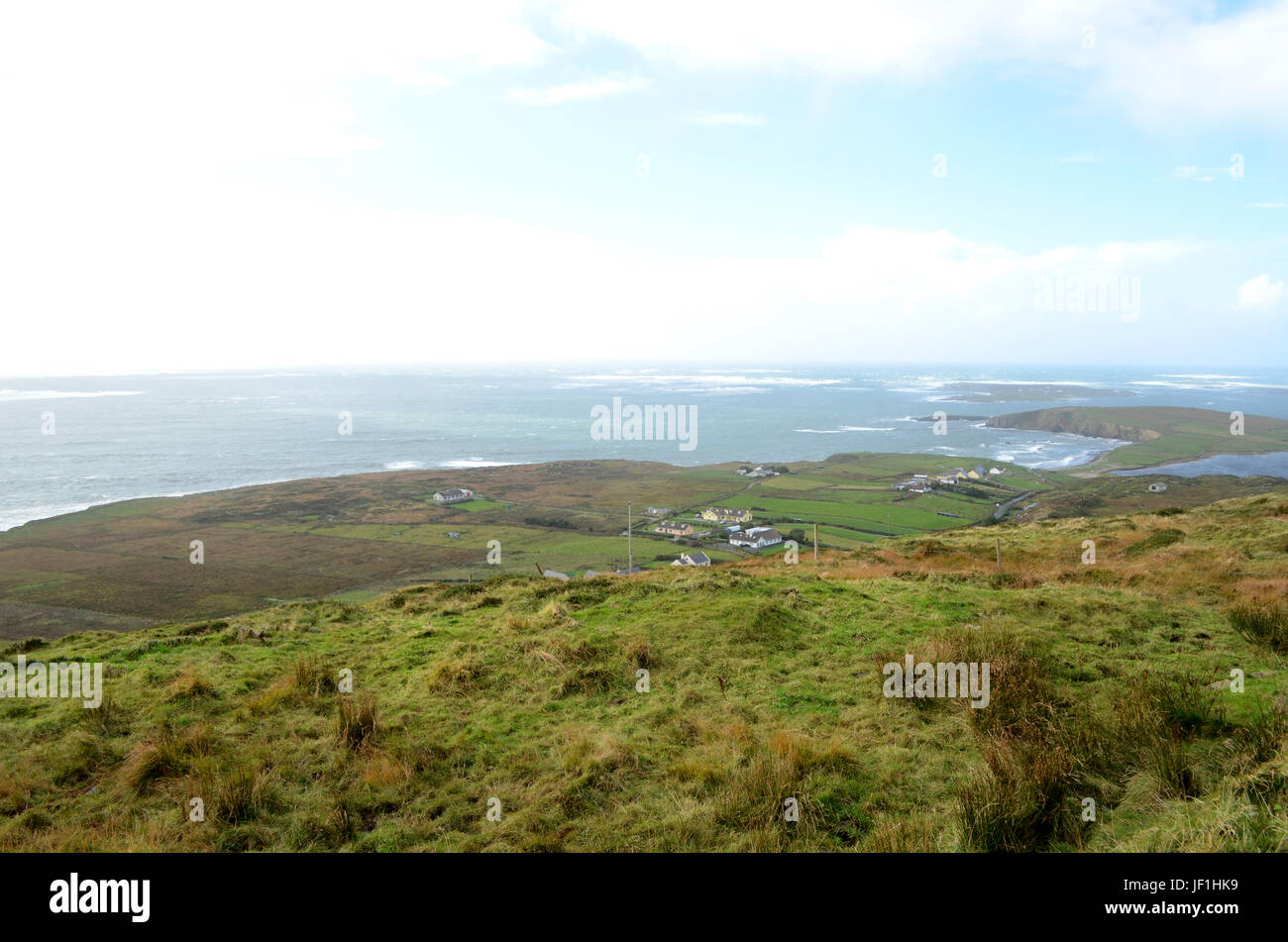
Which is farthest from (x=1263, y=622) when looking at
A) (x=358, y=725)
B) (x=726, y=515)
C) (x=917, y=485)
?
(x=917, y=485)

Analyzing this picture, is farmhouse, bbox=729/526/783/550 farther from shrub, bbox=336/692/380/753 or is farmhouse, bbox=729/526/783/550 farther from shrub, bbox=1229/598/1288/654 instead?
shrub, bbox=336/692/380/753

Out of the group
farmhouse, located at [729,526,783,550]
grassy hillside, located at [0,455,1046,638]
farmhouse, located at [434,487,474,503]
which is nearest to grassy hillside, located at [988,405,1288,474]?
grassy hillside, located at [0,455,1046,638]

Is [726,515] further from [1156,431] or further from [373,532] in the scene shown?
[1156,431]

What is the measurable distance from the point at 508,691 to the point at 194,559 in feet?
142

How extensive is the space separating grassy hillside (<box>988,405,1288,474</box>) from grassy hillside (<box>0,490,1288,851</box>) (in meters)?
85.8

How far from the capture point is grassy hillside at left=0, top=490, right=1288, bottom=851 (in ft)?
18.5

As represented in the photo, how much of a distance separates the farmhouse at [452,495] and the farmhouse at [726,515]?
25.6 metres

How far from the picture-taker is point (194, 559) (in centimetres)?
4200

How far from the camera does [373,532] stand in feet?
173

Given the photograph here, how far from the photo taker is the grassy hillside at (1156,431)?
3679 inches

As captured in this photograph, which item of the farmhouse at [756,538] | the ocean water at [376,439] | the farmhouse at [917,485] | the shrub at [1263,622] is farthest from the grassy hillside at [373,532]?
the shrub at [1263,622]

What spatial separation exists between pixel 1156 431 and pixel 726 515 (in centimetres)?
11005
